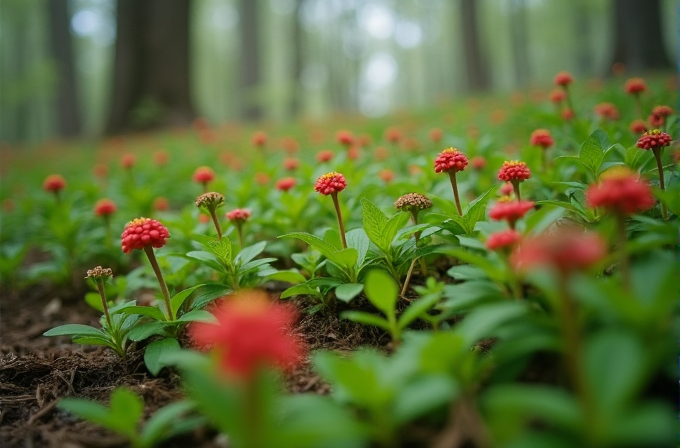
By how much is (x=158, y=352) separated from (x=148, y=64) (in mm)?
10945

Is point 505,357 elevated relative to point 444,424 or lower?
elevated

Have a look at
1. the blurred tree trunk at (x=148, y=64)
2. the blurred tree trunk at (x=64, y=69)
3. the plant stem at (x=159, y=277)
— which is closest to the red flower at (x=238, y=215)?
the plant stem at (x=159, y=277)

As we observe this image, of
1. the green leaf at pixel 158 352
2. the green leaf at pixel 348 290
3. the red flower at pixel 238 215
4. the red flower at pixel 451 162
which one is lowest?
the green leaf at pixel 158 352

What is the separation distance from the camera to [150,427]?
128cm

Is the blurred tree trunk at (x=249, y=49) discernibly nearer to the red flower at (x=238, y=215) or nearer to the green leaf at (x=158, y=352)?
the red flower at (x=238, y=215)

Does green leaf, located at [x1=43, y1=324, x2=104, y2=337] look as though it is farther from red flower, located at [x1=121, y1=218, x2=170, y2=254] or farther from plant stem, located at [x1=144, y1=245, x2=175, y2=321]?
red flower, located at [x1=121, y1=218, x2=170, y2=254]

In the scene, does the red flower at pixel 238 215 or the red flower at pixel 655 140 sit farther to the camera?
the red flower at pixel 238 215

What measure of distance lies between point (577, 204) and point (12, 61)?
3624 cm

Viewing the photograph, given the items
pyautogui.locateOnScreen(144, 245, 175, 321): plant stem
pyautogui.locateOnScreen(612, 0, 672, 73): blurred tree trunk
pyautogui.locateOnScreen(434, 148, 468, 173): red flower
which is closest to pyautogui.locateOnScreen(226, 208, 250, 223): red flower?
pyautogui.locateOnScreen(144, 245, 175, 321): plant stem

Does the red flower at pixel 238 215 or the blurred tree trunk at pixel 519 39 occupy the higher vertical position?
the blurred tree trunk at pixel 519 39

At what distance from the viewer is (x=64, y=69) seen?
1581 centimetres

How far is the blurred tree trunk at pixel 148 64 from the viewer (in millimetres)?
10867

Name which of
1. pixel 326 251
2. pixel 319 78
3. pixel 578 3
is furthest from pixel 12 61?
pixel 578 3

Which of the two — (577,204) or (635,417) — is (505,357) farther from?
(577,204)
